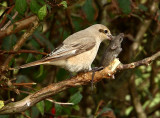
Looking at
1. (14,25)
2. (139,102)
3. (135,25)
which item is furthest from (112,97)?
(14,25)

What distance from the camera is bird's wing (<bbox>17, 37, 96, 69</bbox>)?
307cm

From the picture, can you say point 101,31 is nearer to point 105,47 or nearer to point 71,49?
point 71,49

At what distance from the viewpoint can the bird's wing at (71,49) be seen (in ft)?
10.1

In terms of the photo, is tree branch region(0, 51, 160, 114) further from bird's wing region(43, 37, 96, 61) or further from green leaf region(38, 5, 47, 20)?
green leaf region(38, 5, 47, 20)

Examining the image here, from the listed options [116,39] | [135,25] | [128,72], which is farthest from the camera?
[135,25]

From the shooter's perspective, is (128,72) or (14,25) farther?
(128,72)

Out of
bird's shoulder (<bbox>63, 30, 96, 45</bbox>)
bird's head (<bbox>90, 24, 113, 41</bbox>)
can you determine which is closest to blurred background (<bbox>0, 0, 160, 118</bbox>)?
bird's head (<bbox>90, 24, 113, 41</bbox>)

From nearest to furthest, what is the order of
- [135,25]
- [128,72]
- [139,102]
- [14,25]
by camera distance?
[14,25] < [128,72] < [139,102] < [135,25]

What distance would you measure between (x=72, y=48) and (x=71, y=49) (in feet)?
0.08

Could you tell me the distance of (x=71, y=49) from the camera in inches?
130

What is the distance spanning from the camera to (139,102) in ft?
15.5

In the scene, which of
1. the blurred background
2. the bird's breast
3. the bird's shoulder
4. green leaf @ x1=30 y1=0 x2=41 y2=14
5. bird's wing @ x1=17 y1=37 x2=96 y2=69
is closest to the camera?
green leaf @ x1=30 y1=0 x2=41 y2=14

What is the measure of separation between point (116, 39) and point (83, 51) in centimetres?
37

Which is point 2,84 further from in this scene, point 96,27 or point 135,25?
point 135,25
